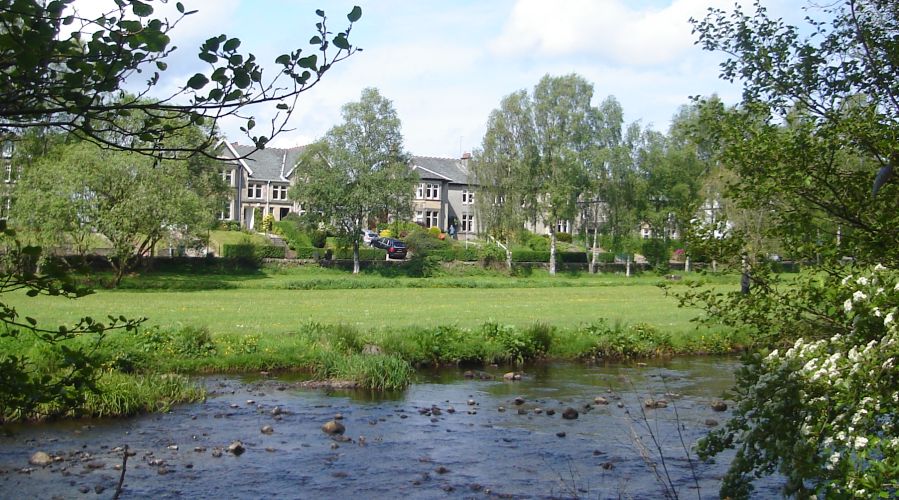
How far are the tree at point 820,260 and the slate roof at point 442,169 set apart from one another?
88.4 m

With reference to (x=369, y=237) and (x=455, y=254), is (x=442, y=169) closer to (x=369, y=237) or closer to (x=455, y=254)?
(x=369, y=237)

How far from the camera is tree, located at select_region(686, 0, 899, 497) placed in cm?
559

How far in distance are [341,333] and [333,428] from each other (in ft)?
25.9

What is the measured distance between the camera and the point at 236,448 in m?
13.2

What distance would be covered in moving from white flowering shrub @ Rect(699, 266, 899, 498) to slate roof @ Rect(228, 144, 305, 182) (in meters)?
84.4

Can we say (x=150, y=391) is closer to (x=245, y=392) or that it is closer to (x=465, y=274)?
(x=245, y=392)

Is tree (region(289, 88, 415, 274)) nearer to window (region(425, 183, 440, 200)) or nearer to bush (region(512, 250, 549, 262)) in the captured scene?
bush (region(512, 250, 549, 262))


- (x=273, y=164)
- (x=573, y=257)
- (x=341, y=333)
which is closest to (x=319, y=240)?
(x=573, y=257)

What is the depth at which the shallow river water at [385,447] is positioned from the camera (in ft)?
37.7

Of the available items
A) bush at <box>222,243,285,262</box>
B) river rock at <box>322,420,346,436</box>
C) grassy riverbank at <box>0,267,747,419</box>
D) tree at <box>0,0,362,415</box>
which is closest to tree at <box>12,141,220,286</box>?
grassy riverbank at <box>0,267,747,419</box>

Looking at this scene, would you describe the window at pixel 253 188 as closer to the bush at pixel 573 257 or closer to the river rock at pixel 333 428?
the bush at pixel 573 257

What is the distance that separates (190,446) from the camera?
13.5 meters

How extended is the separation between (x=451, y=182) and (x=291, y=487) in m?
88.8

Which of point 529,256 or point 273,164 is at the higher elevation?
point 273,164
